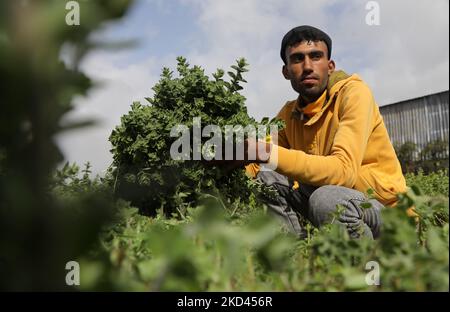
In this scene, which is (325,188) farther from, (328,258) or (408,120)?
(408,120)

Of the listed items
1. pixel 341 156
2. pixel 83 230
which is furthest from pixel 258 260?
pixel 341 156

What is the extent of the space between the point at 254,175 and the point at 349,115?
85 centimetres

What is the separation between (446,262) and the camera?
1.00 m

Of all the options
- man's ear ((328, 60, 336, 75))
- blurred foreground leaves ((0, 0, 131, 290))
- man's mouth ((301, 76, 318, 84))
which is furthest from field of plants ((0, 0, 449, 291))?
man's ear ((328, 60, 336, 75))

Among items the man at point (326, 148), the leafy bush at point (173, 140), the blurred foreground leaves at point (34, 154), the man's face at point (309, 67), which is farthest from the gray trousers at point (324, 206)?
the blurred foreground leaves at point (34, 154)

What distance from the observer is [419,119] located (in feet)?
70.9

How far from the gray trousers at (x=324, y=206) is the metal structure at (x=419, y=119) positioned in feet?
59.7

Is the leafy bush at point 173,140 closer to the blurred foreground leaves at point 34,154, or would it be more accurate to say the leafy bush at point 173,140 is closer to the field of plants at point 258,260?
the field of plants at point 258,260

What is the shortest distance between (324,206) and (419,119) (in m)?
20.3

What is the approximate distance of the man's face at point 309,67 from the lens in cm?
359
